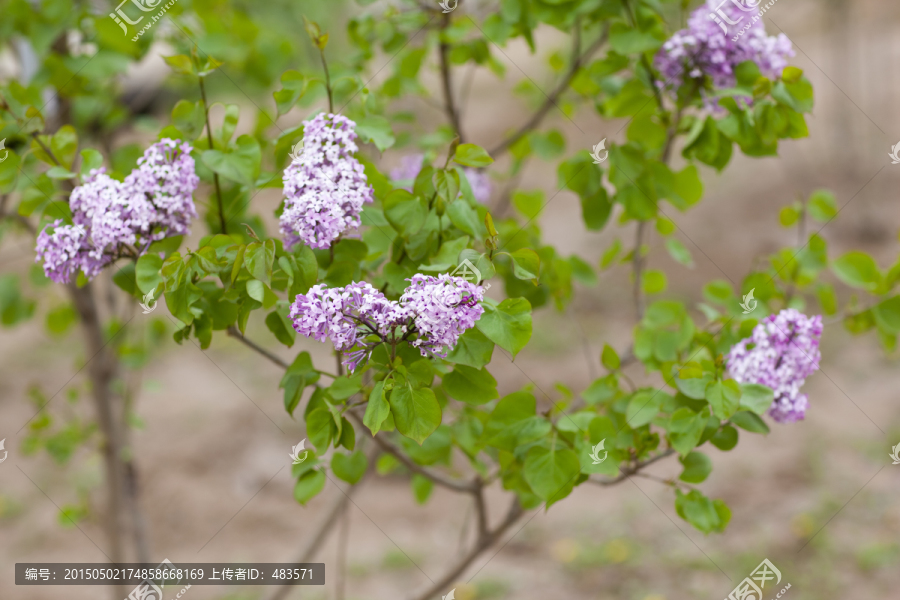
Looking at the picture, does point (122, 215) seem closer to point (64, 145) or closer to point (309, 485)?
point (64, 145)

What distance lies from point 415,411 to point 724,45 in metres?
1.01

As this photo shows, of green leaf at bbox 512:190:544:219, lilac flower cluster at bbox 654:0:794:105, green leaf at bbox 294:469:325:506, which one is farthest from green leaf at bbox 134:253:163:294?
lilac flower cluster at bbox 654:0:794:105

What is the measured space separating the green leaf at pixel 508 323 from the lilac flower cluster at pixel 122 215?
22.7 inches

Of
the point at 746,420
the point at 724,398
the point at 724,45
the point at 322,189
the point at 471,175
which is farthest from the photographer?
the point at 471,175

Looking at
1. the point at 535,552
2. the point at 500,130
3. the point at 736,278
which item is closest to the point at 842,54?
the point at 736,278

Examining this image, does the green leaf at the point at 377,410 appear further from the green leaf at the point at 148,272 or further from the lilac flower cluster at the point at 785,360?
the lilac flower cluster at the point at 785,360

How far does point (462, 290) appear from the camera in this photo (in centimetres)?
Answer: 101

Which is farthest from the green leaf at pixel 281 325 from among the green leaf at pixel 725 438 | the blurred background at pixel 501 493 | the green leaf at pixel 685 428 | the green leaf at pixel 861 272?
the green leaf at pixel 861 272

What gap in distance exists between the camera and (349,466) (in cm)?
149

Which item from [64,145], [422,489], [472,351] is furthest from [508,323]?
[422,489]

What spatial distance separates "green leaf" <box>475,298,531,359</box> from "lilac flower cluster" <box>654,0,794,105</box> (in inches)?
29.6

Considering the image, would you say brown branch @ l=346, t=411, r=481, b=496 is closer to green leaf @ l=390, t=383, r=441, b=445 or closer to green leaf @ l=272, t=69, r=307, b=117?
green leaf @ l=390, t=383, r=441, b=445

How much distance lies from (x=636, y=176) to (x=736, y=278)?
166 inches

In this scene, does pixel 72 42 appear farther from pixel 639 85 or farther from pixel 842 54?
pixel 842 54
